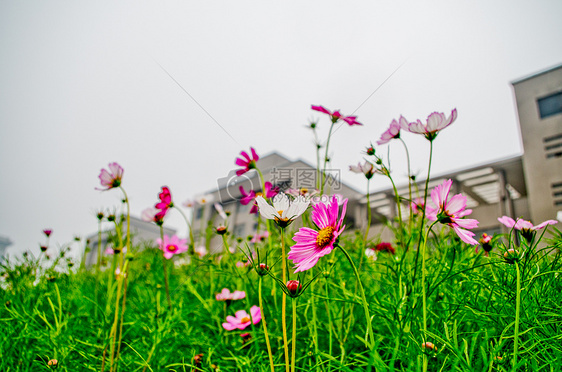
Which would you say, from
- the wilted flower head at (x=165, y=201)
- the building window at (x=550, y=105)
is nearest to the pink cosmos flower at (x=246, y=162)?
the wilted flower head at (x=165, y=201)

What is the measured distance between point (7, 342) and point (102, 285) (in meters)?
0.40

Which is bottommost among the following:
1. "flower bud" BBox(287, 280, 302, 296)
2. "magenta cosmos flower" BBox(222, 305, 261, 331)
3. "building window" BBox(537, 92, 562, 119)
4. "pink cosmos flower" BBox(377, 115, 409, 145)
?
"magenta cosmos flower" BBox(222, 305, 261, 331)

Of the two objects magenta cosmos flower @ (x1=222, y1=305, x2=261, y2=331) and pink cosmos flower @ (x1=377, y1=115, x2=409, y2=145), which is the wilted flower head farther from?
pink cosmos flower @ (x1=377, y1=115, x2=409, y2=145)

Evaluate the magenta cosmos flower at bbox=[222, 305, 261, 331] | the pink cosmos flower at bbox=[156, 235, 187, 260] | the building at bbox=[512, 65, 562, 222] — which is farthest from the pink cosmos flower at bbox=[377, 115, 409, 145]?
the building at bbox=[512, 65, 562, 222]

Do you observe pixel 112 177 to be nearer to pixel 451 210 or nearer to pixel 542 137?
pixel 451 210

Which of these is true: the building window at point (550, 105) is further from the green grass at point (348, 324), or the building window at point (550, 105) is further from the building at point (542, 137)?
the green grass at point (348, 324)

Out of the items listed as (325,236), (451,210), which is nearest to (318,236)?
(325,236)

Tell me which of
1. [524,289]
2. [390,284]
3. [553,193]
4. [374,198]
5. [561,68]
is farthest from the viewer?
[374,198]

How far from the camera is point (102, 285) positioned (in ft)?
3.62

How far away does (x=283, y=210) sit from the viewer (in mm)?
378

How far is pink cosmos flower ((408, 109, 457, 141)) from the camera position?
1.49 feet

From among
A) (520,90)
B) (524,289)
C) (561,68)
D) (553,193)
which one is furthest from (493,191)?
(524,289)

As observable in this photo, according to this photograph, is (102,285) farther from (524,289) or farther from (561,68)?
(561,68)

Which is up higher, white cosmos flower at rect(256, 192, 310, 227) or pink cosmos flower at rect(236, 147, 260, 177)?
pink cosmos flower at rect(236, 147, 260, 177)
